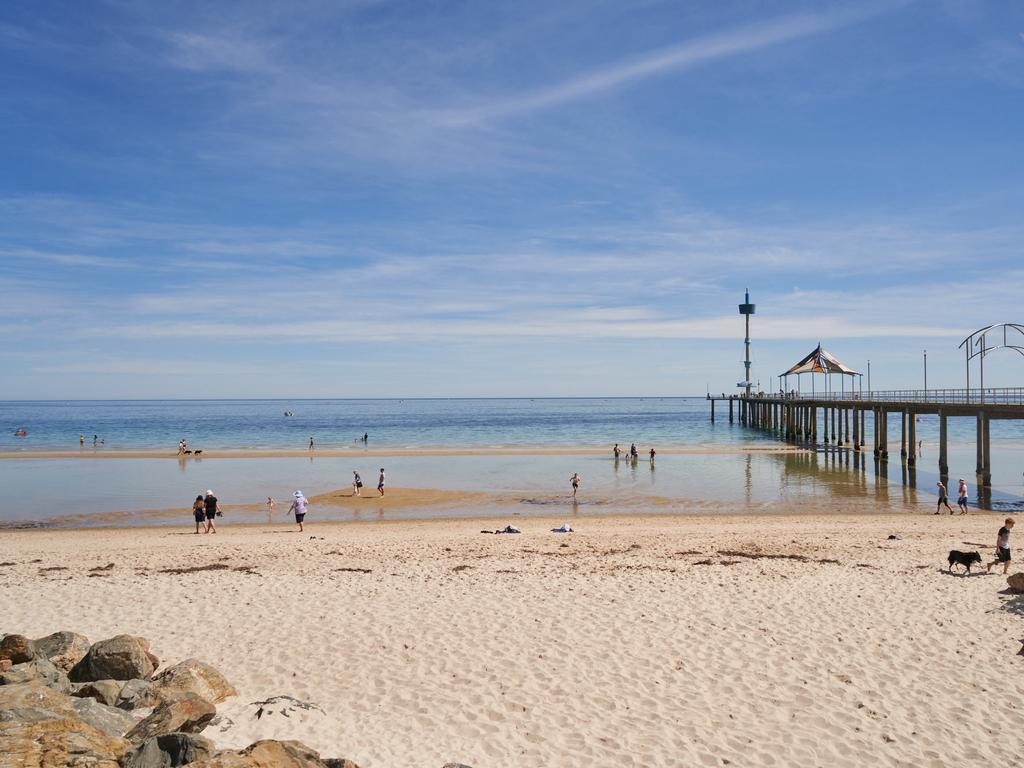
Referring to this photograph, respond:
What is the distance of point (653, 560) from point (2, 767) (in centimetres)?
1225

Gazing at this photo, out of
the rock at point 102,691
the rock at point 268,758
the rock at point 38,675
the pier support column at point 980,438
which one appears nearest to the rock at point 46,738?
the rock at point 268,758

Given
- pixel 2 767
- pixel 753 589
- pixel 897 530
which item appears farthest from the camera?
pixel 897 530

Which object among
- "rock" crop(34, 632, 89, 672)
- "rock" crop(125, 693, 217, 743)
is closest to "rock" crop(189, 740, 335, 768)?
"rock" crop(125, 693, 217, 743)

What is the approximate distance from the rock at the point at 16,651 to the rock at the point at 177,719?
2.17 meters

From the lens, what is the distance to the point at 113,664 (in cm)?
792

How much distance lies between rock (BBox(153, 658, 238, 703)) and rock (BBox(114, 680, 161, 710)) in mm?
64

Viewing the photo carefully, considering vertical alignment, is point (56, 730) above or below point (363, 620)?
above

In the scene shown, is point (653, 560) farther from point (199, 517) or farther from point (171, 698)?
point (199, 517)

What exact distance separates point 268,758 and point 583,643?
5.33 meters

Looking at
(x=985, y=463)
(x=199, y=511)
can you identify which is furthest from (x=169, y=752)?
(x=985, y=463)

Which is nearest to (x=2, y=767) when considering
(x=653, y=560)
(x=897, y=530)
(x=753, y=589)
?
(x=753, y=589)

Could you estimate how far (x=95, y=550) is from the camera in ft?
57.4

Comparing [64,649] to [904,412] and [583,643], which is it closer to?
[583,643]

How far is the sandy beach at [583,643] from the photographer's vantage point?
7090 millimetres
